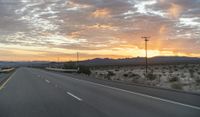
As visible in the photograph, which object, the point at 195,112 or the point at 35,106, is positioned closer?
the point at 195,112

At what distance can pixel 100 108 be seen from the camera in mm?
13078

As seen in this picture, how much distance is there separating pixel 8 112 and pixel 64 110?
1836 millimetres

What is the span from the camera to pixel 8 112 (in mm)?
12266

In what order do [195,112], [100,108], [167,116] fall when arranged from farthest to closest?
[100,108], [195,112], [167,116]

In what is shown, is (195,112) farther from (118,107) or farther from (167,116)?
(118,107)

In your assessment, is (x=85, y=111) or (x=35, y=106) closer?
(x=85, y=111)

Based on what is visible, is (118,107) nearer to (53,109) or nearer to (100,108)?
(100,108)

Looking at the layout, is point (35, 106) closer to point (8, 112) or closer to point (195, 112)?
point (8, 112)

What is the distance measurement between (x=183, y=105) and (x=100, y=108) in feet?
11.0

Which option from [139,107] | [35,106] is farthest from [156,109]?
[35,106]

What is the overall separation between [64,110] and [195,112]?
171 inches

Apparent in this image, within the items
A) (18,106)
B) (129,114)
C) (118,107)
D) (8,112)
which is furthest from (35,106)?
(129,114)

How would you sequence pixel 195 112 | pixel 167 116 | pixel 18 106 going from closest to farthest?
pixel 167 116 < pixel 195 112 < pixel 18 106

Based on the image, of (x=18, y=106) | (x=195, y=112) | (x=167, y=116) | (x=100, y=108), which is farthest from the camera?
(x=18, y=106)
